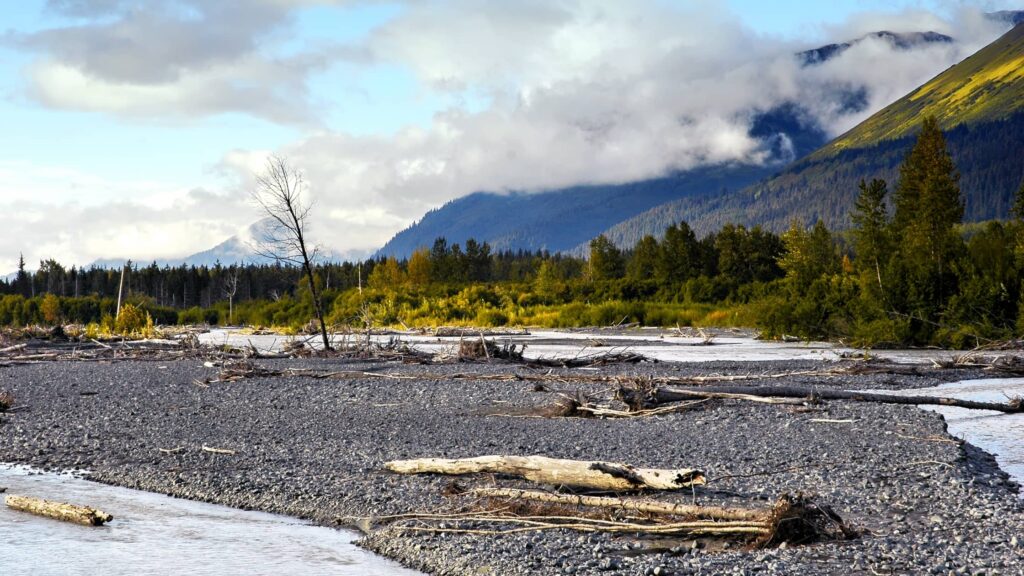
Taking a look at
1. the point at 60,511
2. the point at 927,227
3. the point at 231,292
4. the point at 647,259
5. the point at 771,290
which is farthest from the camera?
the point at 231,292

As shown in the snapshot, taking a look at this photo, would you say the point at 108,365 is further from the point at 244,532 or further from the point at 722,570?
the point at 722,570

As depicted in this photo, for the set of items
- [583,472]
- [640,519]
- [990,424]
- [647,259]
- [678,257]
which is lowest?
[640,519]

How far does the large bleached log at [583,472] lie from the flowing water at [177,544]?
1.59 meters

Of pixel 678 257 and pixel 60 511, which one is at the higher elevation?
pixel 678 257

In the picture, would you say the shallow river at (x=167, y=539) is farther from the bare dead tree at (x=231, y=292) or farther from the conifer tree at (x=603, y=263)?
the conifer tree at (x=603, y=263)

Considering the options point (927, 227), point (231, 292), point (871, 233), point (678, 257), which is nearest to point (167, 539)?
Result: point (927, 227)

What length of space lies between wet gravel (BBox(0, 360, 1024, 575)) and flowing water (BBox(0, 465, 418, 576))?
321 mm

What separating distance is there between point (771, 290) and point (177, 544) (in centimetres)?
4383

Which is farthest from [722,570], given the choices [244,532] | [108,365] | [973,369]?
[108,365]

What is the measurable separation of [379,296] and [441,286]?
17.1ft

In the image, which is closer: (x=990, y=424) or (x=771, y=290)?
(x=990, y=424)

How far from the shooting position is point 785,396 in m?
14.7

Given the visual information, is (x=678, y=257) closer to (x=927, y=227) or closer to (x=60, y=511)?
(x=927, y=227)

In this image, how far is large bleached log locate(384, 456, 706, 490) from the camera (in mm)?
7656
